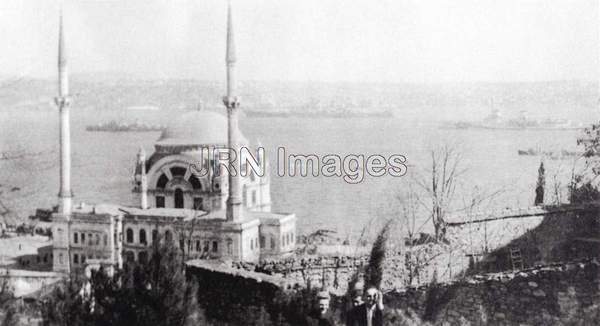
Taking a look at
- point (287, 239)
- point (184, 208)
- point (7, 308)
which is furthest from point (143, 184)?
point (7, 308)

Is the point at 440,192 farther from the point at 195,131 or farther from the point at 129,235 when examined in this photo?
the point at 129,235

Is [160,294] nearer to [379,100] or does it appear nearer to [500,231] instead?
[500,231]

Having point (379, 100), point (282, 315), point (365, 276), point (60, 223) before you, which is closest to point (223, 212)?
point (60, 223)

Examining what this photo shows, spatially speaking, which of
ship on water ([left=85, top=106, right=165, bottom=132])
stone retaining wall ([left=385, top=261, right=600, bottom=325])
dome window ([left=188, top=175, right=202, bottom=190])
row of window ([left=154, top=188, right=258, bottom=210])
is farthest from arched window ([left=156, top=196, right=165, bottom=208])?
ship on water ([left=85, top=106, right=165, bottom=132])

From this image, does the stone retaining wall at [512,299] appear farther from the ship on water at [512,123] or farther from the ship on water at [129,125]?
the ship on water at [129,125]

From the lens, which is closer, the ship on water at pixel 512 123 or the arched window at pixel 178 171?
the arched window at pixel 178 171

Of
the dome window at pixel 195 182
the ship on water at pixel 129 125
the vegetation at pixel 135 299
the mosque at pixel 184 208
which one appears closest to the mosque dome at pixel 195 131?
the mosque at pixel 184 208
